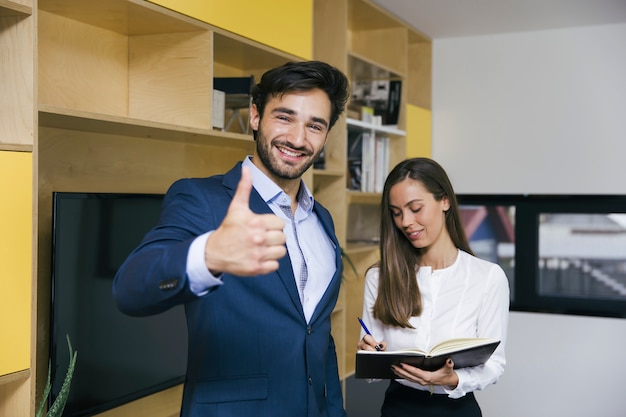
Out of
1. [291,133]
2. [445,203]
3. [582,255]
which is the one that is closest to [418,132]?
[582,255]

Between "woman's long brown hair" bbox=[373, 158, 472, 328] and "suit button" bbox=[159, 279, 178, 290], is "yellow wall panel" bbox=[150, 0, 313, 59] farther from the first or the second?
"suit button" bbox=[159, 279, 178, 290]

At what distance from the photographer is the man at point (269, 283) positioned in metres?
1.41

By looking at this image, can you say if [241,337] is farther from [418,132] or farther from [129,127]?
[418,132]

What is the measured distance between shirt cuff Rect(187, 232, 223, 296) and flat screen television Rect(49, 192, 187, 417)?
3.61 feet

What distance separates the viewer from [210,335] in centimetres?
A: 155

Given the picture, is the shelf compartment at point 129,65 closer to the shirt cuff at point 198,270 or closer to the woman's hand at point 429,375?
the woman's hand at point 429,375

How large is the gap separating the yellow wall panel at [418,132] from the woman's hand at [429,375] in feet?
8.44

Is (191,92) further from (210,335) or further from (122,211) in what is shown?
(210,335)

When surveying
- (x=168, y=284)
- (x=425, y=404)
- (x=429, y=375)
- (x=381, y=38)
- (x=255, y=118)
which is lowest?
(x=425, y=404)

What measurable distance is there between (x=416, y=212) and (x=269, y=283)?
0.90m

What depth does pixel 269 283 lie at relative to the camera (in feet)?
5.18

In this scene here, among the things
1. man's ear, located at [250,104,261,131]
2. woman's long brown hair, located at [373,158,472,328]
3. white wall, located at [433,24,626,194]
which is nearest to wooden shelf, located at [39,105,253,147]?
man's ear, located at [250,104,261,131]

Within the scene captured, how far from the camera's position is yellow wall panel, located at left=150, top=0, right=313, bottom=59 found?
244 cm

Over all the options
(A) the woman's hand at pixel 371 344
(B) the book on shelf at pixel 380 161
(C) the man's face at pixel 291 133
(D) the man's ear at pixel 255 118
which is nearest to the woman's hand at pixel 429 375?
(A) the woman's hand at pixel 371 344
